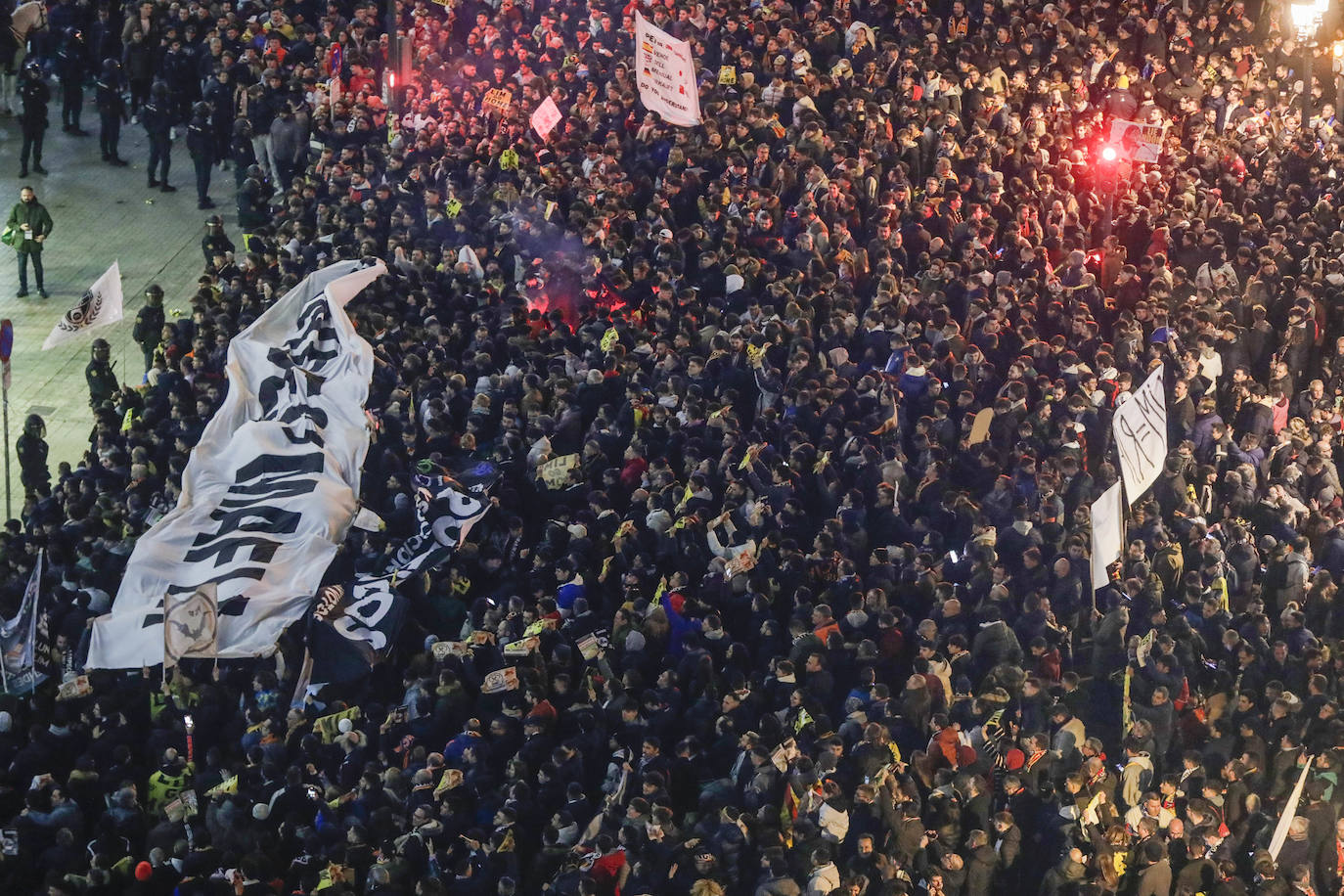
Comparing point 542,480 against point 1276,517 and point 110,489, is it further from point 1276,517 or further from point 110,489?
point 1276,517

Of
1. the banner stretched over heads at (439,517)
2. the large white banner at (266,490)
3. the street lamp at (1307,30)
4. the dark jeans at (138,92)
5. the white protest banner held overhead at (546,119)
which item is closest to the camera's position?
the large white banner at (266,490)

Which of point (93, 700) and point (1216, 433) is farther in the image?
point (1216, 433)

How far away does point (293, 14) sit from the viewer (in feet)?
100

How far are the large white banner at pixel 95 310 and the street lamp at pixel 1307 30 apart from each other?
15538mm

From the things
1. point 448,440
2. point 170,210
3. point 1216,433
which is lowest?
point 170,210

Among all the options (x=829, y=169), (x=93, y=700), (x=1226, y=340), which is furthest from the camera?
(x=829, y=169)

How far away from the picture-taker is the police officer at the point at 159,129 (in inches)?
1126

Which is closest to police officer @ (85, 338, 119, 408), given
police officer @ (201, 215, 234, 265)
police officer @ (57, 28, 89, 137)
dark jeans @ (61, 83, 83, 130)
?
police officer @ (201, 215, 234, 265)

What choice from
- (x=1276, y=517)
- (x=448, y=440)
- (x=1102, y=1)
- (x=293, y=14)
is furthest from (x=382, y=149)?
(x=1276, y=517)

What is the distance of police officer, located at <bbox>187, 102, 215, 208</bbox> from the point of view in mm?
28266

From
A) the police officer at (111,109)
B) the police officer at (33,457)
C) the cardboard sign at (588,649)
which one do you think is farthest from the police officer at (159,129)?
the cardboard sign at (588,649)

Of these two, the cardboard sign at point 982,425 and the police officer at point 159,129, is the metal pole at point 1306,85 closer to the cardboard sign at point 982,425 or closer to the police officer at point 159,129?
the cardboard sign at point 982,425

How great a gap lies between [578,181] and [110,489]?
7372 millimetres

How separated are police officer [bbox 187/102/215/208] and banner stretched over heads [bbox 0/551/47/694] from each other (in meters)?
11.8
